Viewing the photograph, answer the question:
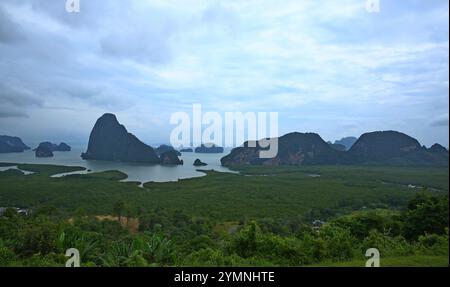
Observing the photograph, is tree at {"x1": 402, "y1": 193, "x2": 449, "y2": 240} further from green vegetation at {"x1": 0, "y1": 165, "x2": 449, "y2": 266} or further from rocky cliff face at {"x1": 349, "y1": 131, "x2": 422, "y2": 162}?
rocky cliff face at {"x1": 349, "y1": 131, "x2": 422, "y2": 162}

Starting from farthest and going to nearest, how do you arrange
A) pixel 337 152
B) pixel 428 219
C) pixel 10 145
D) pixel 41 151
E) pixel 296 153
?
pixel 337 152, pixel 296 153, pixel 41 151, pixel 10 145, pixel 428 219

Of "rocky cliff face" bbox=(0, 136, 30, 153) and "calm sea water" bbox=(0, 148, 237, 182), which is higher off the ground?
"rocky cliff face" bbox=(0, 136, 30, 153)

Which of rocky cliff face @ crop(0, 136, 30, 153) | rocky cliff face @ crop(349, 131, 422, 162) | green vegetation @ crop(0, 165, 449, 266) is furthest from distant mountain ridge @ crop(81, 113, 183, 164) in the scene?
rocky cliff face @ crop(349, 131, 422, 162)

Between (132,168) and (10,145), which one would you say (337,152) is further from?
(10,145)

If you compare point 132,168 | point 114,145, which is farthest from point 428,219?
point 114,145

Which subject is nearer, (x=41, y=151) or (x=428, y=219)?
(x=428, y=219)
